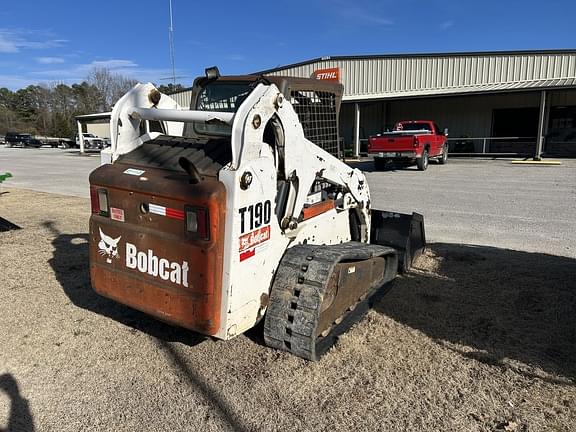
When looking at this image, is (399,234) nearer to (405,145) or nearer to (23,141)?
(405,145)

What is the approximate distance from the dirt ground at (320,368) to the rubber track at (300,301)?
22 cm

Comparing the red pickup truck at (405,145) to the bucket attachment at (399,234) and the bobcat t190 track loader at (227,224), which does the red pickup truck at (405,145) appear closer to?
the bucket attachment at (399,234)

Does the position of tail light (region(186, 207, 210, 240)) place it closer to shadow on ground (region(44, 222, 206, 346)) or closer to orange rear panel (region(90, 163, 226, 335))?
orange rear panel (region(90, 163, 226, 335))

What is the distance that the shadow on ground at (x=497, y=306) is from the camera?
344 centimetres

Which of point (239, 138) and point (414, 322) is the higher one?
point (239, 138)

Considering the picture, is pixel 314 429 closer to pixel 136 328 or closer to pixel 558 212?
pixel 136 328

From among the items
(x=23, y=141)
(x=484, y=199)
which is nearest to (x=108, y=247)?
(x=484, y=199)

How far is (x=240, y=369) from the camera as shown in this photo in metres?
3.27

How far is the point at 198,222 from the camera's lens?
2.81m

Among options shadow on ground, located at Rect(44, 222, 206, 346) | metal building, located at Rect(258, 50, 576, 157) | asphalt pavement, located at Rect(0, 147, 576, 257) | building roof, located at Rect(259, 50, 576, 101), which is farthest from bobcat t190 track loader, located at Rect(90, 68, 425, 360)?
building roof, located at Rect(259, 50, 576, 101)

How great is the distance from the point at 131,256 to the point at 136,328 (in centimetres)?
104

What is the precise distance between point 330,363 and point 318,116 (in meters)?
2.17

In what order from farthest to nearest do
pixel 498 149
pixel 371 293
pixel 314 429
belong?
pixel 498 149, pixel 371 293, pixel 314 429

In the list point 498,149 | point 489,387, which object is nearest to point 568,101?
point 498,149
